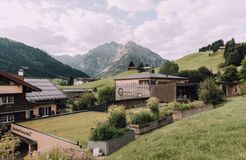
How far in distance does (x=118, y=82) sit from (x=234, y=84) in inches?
882

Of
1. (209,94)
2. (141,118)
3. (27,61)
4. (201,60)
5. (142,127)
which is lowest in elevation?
(142,127)

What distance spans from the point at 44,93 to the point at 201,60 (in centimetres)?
8020

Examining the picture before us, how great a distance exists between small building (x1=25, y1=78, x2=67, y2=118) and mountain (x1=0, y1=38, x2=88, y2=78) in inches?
4774

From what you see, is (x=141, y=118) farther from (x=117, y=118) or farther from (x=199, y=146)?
(x=199, y=146)

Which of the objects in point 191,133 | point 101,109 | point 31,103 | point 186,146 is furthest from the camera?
point 101,109

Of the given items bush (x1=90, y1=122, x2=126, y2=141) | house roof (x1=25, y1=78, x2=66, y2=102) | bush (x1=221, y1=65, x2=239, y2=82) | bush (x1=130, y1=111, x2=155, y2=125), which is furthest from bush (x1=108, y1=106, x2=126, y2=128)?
bush (x1=221, y1=65, x2=239, y2=82)

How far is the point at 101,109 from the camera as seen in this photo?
97.2 feet

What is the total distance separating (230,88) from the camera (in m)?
43.6

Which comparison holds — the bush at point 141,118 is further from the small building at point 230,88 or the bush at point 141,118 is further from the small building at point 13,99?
the small building at point 230,88

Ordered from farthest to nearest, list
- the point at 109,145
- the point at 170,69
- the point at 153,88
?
the point at 170,69
the point at 153,88
the point at 109,145

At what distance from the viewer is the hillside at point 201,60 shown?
281ft

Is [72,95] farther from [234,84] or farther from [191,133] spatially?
[191,133]

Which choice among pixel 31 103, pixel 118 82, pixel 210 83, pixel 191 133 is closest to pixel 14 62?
pixel 118 82

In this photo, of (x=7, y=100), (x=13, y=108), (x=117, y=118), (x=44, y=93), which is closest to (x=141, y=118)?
(x=117, y=118)
